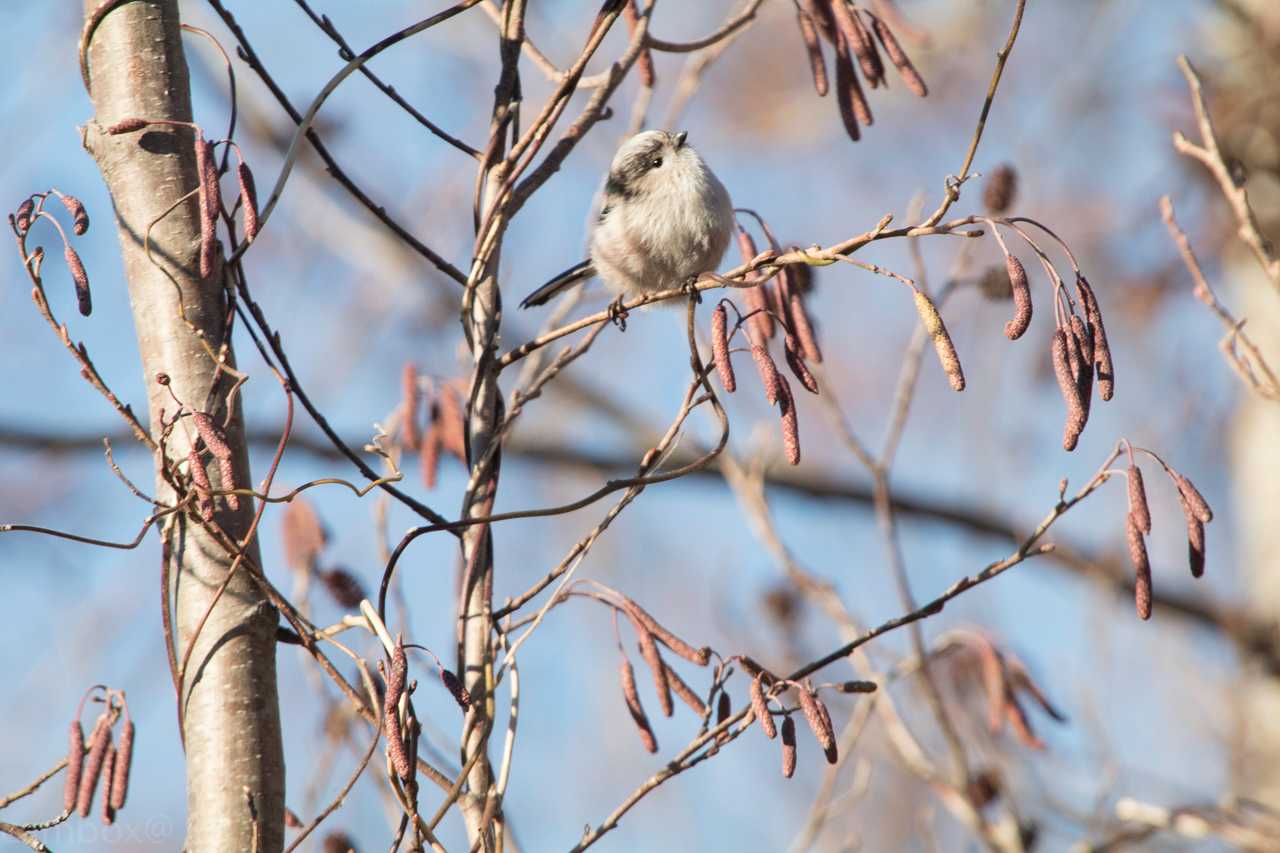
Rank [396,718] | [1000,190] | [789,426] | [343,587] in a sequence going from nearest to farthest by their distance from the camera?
[396,718]
[789,426]
[343,587]
[1000,190]

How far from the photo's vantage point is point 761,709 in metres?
1.20

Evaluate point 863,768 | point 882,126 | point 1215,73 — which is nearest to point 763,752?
A: point 882,126

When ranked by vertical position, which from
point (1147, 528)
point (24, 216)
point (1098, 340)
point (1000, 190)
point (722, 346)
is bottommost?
point (1147, 528)

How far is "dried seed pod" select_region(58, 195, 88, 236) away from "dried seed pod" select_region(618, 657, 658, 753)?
761mm

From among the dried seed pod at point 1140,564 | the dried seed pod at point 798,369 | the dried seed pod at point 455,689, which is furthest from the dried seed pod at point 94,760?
the dried seed pod at point 1140,564

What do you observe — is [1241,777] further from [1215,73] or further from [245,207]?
[245,207]

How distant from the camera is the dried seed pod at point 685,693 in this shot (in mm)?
1399

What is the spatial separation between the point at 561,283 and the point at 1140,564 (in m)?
1.58

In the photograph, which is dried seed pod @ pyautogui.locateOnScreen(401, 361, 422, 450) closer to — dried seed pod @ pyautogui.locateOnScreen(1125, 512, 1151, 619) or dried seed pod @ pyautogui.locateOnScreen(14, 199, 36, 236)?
dried seed pod @ pyautogui.locateOnScreen(14, 199, 36, 236)

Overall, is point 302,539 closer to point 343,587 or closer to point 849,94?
point 343,587

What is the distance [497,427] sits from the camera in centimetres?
144

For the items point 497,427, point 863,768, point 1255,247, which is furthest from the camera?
point 863,768

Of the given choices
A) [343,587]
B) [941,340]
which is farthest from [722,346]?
[343,587]

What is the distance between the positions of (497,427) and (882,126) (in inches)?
227
